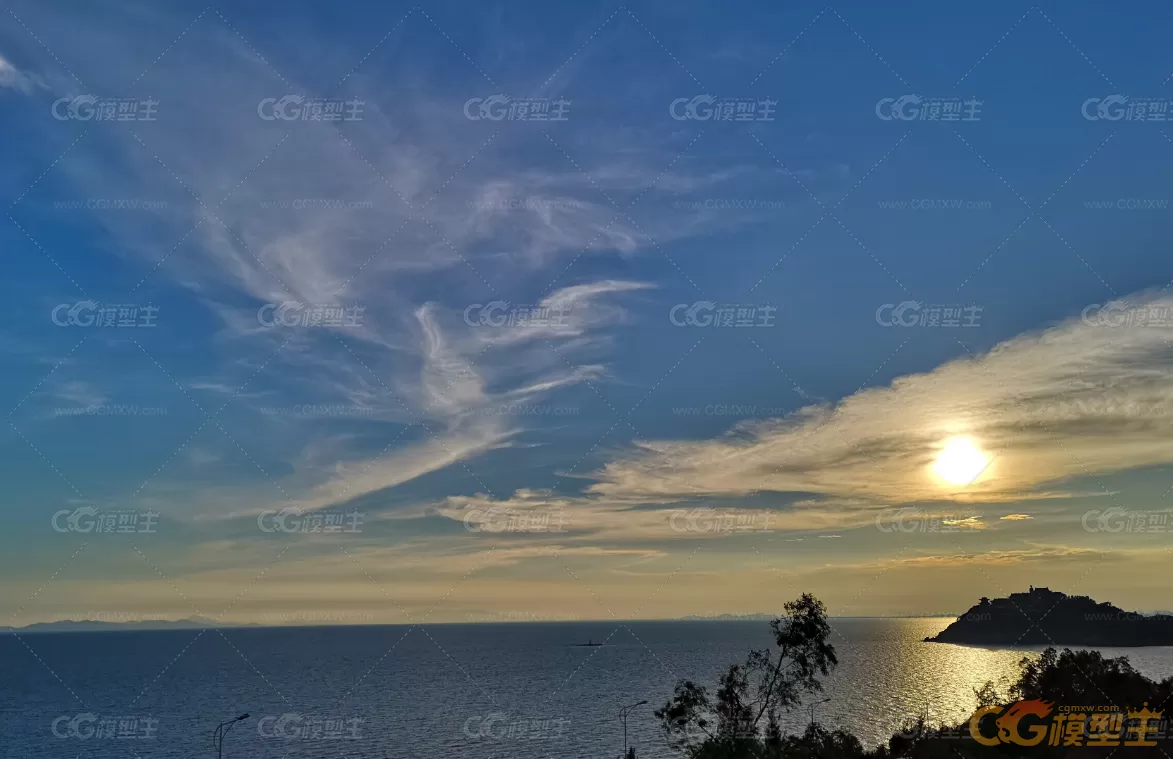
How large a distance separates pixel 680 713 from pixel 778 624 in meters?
7.97

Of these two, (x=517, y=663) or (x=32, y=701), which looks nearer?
(x=32, y=701)

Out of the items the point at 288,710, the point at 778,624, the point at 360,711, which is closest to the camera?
the point at 778,624

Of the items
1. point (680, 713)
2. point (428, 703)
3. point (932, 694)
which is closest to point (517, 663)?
point (428, 703)

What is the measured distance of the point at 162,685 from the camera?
152 metres

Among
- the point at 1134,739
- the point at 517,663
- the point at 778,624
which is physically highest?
the point at 778,624

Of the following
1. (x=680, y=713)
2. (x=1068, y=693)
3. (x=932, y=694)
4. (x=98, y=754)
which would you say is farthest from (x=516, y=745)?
(x=932, y=694)

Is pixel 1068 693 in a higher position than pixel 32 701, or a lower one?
higher

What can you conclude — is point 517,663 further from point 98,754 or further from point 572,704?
point 98,754

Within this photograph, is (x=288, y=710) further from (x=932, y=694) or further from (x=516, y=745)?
(x=932, y=694)

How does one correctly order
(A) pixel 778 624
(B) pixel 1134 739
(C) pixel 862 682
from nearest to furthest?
(B) pixel 1134 739, (A) pixel 778 624, (C) pixel 862 682

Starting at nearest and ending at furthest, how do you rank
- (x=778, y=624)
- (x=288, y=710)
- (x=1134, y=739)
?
(x=1134, y=739), (x=778, y=624), (x=288, y=710)

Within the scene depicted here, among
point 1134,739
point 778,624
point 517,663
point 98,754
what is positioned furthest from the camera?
point 517,663

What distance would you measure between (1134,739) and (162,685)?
6656 inches

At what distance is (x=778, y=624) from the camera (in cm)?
4466
